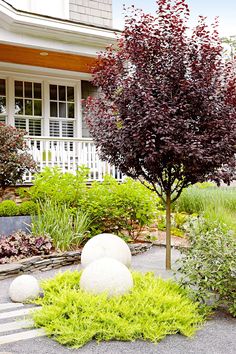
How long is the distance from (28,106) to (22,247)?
5.45m

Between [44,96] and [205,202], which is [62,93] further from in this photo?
[205,202]

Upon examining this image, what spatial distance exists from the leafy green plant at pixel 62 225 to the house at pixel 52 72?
204 centimetres

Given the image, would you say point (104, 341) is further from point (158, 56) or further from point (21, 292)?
point (158, 56)

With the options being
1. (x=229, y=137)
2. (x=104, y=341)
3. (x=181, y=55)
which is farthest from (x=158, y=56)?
(x=104, y=341)

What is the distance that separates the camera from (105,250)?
6.15 m

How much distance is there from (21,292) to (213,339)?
2231 millimetres

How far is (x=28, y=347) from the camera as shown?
158 inches

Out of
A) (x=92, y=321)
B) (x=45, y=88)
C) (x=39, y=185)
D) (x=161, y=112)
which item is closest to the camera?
(x=92, y=321)

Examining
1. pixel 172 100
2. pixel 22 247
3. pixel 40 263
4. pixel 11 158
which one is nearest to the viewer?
pixel 172 100

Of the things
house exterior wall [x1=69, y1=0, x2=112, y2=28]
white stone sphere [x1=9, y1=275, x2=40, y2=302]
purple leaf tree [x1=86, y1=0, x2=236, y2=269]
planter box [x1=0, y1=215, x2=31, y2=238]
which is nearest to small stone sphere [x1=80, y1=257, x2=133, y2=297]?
white stone sphere [x1=9, y1=275, x2=40, y2=302]

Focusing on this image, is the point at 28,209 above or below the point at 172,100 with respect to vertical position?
below

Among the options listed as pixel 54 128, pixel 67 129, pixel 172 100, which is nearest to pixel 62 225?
pixel 172 100

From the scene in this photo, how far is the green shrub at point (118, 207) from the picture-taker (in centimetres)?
862

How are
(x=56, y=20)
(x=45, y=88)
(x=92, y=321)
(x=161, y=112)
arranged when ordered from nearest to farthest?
1. (x=92, y=321)
2. (x=161, y=112)
3. (x=56, y=20)
4. (x=45, y=88)
